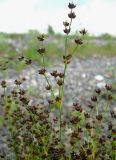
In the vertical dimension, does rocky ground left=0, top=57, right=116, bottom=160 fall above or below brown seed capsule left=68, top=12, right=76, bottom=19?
below

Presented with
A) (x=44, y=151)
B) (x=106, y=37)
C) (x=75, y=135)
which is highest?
(x=75, y=135)

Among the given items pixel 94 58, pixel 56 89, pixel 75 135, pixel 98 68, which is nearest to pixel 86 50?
pixel 94 58

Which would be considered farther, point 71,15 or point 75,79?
point 75,79

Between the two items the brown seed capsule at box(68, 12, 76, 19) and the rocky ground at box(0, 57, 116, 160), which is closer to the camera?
the brown seed capsule at box(68, 12, 76, 19)

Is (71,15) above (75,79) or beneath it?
above

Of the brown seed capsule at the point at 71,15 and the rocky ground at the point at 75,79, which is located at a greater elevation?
the brown seed capsule at the point at 71,15

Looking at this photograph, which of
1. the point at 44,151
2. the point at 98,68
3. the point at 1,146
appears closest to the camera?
the point at 44,151

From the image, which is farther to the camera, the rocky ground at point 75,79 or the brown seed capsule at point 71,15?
the rocky ground at point 75,79

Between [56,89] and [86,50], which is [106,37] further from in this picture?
[56,89]
